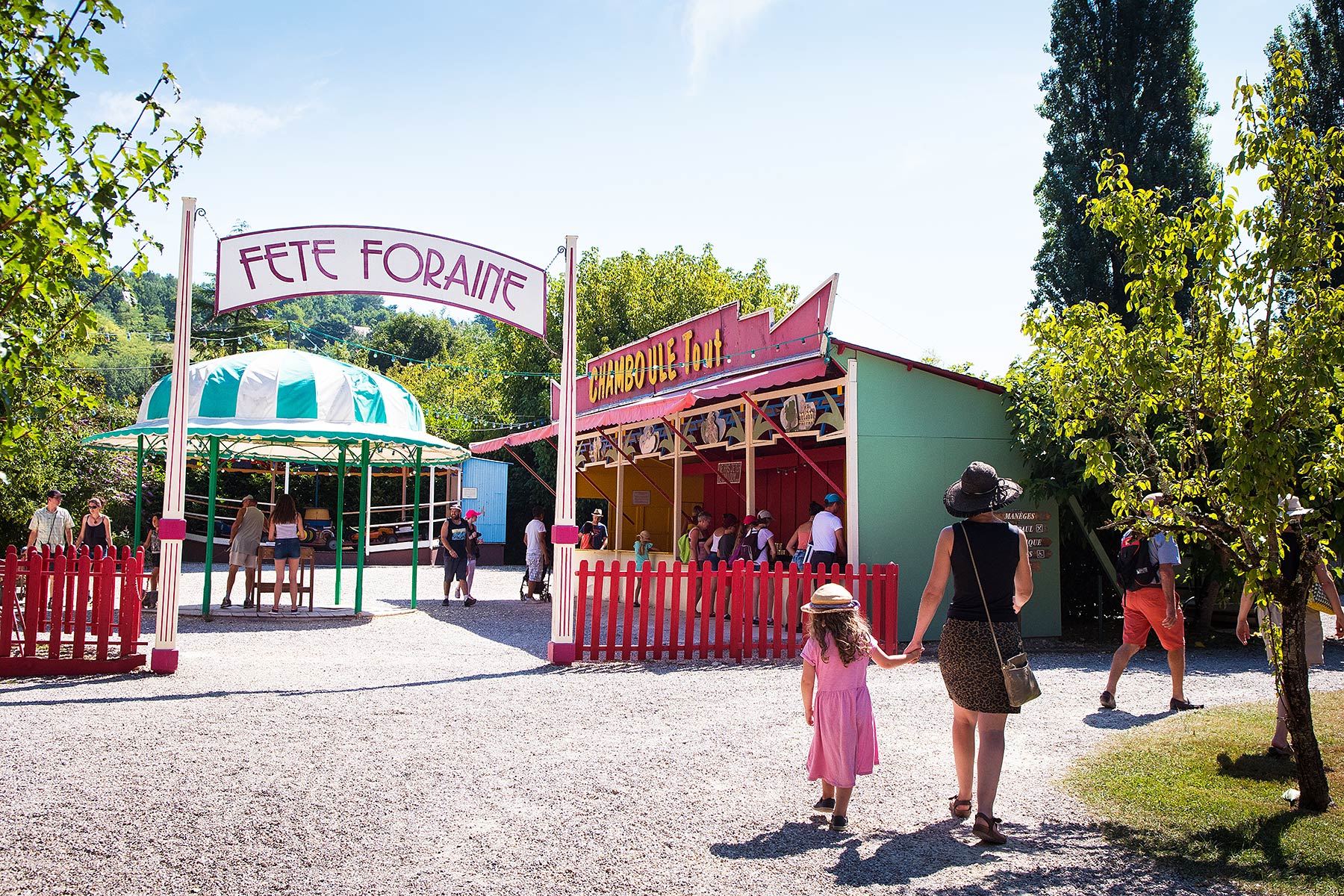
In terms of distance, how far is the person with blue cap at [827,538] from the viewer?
483 inches

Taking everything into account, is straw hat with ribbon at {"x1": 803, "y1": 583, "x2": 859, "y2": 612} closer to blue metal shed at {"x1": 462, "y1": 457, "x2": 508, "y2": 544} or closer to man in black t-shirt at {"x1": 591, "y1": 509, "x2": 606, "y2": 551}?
man in black t-shirt at {"x1": 591, "y1": 509, "x2": 606, "y2": 551}

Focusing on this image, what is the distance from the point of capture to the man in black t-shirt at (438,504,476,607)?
659 inches

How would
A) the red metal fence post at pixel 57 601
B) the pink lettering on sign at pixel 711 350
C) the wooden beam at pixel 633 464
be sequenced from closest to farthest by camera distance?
the red metal fence post at pixel 57 601 < the pink lettering on sign at pixel 711 350 < the wooden beam at pixel 633 464

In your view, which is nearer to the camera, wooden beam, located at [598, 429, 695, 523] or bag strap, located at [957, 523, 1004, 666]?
bag strap, located at [957, 523, 1004, 666]

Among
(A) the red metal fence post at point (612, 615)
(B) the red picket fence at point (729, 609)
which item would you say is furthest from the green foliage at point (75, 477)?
(B) the red picket fence at point (729, 609)

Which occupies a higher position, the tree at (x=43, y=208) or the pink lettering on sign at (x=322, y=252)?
the pink lettering on sign at (x=322, y=252)

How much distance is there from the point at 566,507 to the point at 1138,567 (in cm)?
507

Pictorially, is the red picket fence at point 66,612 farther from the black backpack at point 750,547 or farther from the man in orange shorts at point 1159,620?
the man in orange shorts at point 1159,620

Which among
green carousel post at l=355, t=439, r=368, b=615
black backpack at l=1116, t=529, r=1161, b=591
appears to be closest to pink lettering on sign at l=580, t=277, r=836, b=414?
green carousel post at l=355, t=439, r=368, b=615

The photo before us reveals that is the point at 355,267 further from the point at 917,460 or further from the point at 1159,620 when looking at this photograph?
the point at 1159,620

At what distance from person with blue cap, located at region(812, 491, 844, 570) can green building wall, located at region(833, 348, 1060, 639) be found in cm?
32

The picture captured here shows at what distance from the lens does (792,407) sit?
13.4 metres

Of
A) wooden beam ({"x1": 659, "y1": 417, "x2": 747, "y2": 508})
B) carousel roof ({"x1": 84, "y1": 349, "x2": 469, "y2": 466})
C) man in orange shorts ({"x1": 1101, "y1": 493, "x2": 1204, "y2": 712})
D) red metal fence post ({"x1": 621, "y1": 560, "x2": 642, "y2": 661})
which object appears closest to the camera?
man in orange shorts ({"x1": 1101, "y1": 493, "x2": 1204, "y2": 712})

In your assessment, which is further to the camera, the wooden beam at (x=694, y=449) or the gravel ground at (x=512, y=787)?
the wooden beam at (x=694, y=449)
